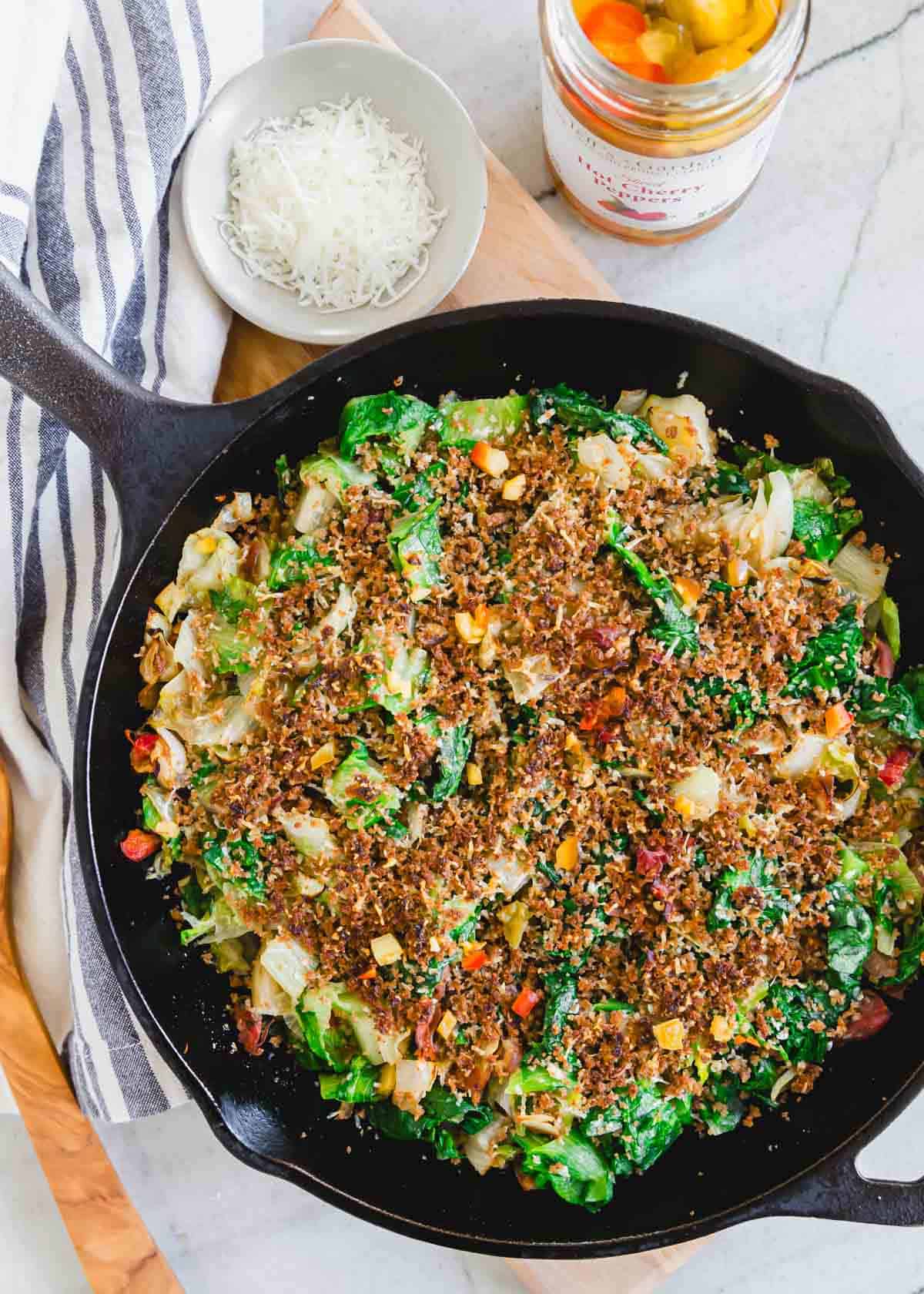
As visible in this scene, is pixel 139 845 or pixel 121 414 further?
pixel 139 845

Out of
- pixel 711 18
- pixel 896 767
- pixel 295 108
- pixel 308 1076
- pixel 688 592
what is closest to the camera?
pixel 711 18

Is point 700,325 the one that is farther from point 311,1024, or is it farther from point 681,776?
point 311,1024

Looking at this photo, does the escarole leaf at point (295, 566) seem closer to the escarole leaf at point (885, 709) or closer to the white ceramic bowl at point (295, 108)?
the white ceramic bowl at point (295, 108)

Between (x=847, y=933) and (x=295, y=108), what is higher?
(x=295, y=108)

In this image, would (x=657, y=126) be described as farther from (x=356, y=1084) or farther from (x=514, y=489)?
(x=356, y=1084)

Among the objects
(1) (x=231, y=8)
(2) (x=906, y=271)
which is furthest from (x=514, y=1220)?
(1) (x=231, y=8)

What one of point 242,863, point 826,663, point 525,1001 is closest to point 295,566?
point 242,863

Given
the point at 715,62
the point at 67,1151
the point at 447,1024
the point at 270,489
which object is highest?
the point at 715,62
